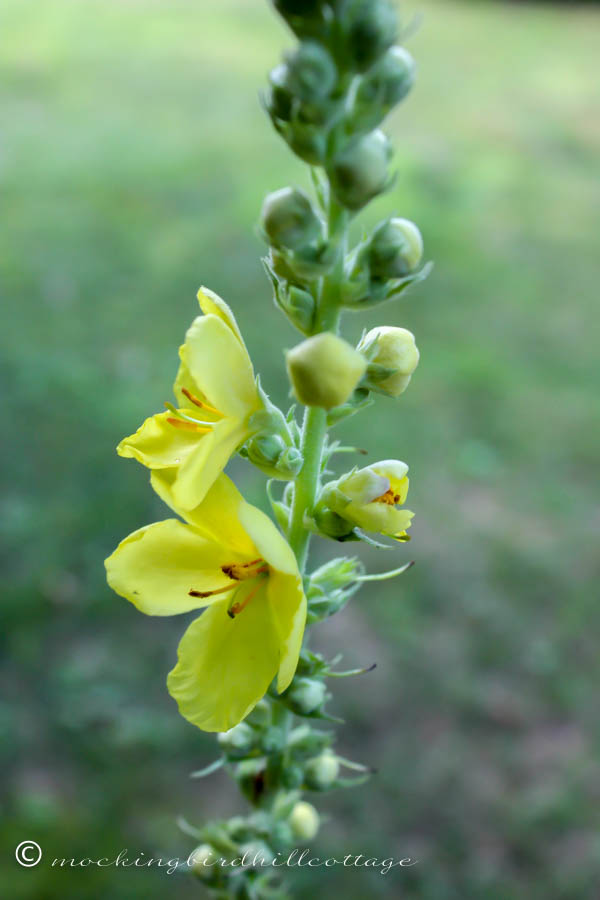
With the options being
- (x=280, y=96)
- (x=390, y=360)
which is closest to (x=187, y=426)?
(x=390, y=360)

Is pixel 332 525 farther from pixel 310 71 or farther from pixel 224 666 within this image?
pixel 310 71

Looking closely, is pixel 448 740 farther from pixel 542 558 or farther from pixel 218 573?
pixel 218 573

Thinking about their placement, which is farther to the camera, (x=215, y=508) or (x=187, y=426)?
(x=187, y=426)

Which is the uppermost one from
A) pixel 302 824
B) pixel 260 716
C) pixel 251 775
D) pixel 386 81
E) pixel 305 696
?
pixel 386 81

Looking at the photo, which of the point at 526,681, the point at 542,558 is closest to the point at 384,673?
the point at 526,681

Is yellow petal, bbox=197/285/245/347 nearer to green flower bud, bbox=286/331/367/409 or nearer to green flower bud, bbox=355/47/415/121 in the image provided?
green flower bud, bbox=286/331/367/409

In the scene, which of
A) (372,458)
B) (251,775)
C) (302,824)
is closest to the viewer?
(251,775)

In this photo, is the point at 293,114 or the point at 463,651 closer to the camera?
the point at 293,114
